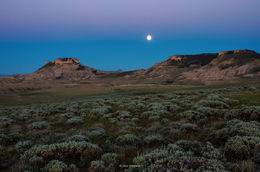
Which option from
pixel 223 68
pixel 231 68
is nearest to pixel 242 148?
pixel 231 68

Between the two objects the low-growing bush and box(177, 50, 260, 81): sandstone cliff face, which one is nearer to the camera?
the low-growing bush

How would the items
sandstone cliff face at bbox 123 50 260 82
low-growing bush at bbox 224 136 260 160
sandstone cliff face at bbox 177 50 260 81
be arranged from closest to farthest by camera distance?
1. low-growing bush at bbox 224 136 260 160
2. sandstone cliff face at bbox 177 50 260 81
3. sandstone cliff face at bbox 123 50 260 82

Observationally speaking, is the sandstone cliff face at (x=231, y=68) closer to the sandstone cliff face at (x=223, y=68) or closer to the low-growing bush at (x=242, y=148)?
the sandstone cliff face at (x=223, y=68)

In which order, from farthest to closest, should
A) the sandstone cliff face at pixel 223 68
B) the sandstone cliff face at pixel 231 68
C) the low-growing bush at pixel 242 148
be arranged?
the sandstone cliff face at pixel 223 68 < the sandstone cliff face at pixel 231 68 < the low-growing bush at pixel 242 148

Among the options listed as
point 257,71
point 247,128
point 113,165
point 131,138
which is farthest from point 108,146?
point 257,71

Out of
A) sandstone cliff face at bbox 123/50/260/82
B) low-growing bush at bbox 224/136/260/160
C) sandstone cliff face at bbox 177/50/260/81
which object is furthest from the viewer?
sandstone cliff face at bbox 123/50/260/82

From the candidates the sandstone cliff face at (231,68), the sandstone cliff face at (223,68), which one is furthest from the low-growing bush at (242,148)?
the sandstone cliff face at (223,68)

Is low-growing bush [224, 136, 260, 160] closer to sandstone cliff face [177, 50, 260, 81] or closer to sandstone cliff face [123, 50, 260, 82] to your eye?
sandstone cliff face [177, 50, 260, 81]

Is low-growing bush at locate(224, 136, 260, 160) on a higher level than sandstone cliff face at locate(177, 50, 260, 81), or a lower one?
lower

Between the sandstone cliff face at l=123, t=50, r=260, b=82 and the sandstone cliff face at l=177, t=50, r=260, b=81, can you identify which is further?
the sandstone cliff face at l=123, t=50, r=260, b=82

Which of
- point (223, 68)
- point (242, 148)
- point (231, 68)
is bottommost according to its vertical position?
point (242, 148)

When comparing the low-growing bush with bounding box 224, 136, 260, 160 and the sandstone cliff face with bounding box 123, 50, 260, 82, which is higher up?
the sandstone cliff face with bounding box 123, 50, 260, 82

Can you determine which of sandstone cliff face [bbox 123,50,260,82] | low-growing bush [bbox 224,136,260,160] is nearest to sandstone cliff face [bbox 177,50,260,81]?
sandstone cliff face [bbox 123,50,260,82]

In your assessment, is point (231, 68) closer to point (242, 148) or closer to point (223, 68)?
point (223, 68)
